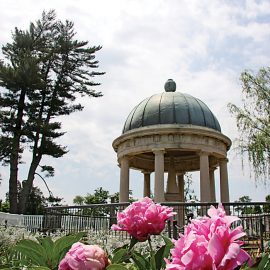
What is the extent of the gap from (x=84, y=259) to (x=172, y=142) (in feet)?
68.0

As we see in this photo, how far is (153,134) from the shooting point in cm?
2236

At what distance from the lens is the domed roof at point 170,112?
23328mm

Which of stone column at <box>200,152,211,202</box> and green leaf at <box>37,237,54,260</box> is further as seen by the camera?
stone column at <box>200,152,211,202</box>

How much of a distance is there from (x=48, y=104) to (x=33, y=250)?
31.1m

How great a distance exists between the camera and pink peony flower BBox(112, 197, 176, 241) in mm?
1826

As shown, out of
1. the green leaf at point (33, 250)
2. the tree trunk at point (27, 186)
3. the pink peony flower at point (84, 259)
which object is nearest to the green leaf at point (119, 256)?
the green leaf at point (33, 250)

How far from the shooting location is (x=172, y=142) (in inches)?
864

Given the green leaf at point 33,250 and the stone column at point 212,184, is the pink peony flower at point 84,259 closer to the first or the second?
the green leaf at point 33,250

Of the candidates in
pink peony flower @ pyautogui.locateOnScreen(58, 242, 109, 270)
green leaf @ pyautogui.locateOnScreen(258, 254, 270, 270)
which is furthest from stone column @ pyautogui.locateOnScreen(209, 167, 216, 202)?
pink peony flower @ pyautogui.locateOnScreen(58, 242, 109, 270)

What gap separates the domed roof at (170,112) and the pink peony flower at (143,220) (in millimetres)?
21221

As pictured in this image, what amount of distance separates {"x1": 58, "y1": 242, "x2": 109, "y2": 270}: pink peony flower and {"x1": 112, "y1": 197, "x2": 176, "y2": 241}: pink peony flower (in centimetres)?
45

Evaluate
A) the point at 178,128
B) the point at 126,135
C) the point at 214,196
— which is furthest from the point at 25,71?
the point at 214,196

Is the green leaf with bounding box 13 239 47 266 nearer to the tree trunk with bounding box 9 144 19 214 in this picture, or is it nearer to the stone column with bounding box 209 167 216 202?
the stone column with bounding box 209 167 216 202

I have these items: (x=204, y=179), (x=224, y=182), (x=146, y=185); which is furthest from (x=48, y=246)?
(x=146, y=185)
